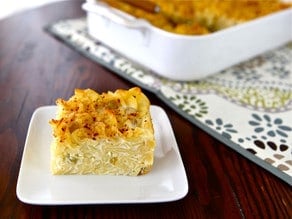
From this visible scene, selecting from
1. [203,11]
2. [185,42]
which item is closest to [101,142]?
[185,42]

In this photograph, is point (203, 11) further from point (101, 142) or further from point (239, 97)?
point (101, 142)

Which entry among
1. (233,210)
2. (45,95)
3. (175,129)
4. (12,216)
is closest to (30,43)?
(45,95)

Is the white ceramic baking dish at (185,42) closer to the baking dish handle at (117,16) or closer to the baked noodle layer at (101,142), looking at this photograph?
the baking dish handle at (117,16)

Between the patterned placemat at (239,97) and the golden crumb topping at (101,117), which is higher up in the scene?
the golden crumb topping at (101,117)

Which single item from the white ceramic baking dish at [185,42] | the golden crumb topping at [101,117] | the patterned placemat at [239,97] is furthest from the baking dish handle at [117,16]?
the golden crumb topping at [101,117]

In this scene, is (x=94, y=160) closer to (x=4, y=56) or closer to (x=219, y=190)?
(x=219, y=190)

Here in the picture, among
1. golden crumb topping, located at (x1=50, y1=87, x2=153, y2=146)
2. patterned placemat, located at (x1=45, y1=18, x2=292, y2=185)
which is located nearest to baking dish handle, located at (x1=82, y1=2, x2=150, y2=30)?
patterned placemat, located at (x1=45, y1=18, x2=292, y2=185)
